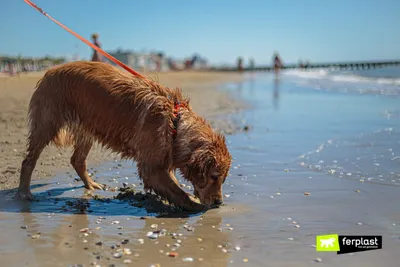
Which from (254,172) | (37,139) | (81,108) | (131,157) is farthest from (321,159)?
(37,139)

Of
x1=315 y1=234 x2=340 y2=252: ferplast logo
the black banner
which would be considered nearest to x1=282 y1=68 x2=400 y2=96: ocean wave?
the black banner

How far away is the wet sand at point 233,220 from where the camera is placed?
3.41 m

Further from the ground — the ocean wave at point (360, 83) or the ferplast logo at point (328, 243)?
the ocean wave at point (360, 83)

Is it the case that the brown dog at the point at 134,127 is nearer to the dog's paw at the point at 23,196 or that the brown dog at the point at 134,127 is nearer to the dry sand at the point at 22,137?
the dog's paw at the point at 23,196

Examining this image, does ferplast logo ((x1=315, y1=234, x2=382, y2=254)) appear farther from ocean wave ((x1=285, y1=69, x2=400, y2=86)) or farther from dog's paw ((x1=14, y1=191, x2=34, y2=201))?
ocean wave ((x1=285, y1=69, x2=400, y2=86))

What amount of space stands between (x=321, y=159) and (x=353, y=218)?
2675 mm

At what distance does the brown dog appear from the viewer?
483cm

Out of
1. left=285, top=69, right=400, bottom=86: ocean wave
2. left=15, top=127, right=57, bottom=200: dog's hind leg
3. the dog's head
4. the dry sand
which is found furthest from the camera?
left=285, top=69, right=400, bottom=86: ocean wave

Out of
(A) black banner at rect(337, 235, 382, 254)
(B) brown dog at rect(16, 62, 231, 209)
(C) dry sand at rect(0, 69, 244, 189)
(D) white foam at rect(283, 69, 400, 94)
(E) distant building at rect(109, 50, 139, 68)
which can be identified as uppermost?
(E) distant building at rect(109, 50, 139, 68)

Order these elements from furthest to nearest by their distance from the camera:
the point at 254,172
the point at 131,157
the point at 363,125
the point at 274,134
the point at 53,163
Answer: the point at 363,125 → the point at 274,134 → the point at 53,163 → the point at 254,172 → the point at 131,157

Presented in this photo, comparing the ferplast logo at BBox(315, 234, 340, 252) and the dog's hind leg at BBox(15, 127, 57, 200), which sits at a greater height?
the dog's hind leg at BBox(15, 127, 57, 200)

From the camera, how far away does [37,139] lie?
5.35m

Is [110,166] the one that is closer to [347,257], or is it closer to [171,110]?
[171,110]

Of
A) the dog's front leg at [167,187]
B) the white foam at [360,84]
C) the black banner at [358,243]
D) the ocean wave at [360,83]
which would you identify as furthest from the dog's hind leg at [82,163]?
the white foam at [360,84]
